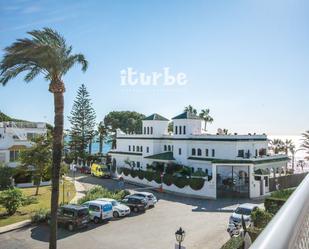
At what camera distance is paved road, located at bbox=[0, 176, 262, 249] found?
71.2ft

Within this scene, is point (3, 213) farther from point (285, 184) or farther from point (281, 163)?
point (281, 163)

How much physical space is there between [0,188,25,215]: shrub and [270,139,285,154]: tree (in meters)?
50.6

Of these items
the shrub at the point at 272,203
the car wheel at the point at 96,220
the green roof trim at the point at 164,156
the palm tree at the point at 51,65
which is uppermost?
the palm tree at the point at 51,65

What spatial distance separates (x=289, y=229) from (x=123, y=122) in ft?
279

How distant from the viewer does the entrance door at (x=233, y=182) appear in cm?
3803

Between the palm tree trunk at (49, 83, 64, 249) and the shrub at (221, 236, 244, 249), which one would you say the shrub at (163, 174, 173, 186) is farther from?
the palm tree trunk at (49, 83, 64, 249)

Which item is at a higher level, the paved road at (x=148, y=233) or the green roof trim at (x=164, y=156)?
the green roof trim at (x=164, y=156)

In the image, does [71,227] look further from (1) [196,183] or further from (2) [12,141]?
(2) [12,141]

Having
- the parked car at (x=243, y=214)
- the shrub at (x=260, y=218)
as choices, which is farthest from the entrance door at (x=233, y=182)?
the shrub at (x=260, y=218)

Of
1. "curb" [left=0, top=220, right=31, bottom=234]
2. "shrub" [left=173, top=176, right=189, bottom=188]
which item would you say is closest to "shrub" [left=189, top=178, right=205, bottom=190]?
"shrub" [left=173, top=176, right=189, bottom=188]

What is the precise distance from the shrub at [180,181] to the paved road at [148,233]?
22.4 feet

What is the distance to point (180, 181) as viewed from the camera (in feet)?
132

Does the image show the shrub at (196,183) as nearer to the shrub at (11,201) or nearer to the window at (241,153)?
the window at (241,153)

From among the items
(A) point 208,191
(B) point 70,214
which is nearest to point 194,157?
(A) point 208,191
